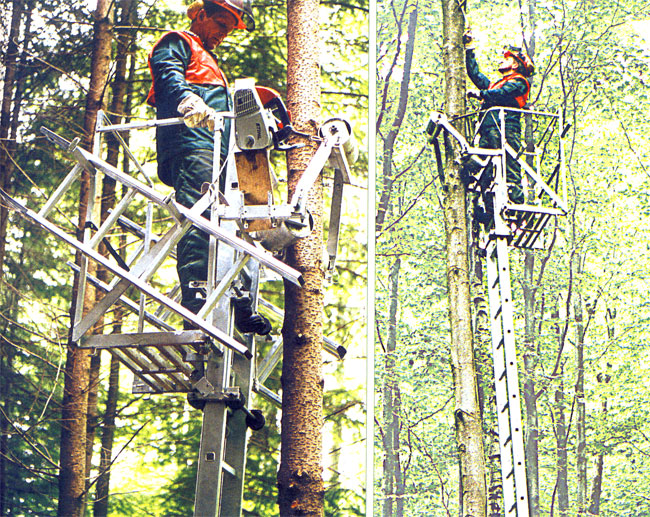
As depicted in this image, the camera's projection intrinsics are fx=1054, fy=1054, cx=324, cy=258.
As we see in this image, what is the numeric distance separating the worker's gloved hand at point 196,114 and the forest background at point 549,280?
1651 mm

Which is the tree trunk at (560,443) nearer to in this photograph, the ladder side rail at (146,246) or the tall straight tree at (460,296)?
the tall straight tree at (460,296)

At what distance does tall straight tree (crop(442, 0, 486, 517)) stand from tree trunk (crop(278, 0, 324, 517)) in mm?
774

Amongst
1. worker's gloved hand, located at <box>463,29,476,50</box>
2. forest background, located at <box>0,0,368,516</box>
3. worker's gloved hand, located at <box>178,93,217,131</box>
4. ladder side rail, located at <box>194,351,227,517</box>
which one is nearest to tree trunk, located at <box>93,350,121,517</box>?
forest background, located at <box>0,0,368,516</box>

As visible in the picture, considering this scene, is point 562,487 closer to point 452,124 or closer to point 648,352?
point 648,352

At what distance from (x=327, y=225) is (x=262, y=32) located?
1.17 meters

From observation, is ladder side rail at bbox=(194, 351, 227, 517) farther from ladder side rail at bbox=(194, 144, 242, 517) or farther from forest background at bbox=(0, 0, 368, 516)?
forest background at bbox=(0, 0, 368, 516)

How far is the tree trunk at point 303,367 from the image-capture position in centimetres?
505

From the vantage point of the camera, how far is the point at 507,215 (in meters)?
5.65

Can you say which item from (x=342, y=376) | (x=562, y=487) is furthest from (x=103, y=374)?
(x=562, y=487)

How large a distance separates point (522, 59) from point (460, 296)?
4.52ft

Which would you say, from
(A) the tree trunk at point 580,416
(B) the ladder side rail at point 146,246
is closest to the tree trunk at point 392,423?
(A) the tree trunk at point 580,416

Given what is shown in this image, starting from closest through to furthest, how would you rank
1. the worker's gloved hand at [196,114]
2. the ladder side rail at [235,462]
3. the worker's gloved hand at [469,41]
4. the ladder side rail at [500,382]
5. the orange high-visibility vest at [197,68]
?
the worker's gloved hand at [196,114], the ladder side rail at [235,462], the orange high-visibility vest at [197,68], the ladder side rail at [500,382], the worker's gloved hand at [469,41]

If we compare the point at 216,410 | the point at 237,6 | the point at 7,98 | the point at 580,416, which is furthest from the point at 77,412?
the point at 580,416

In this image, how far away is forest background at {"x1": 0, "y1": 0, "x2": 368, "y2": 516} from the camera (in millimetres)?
5375
